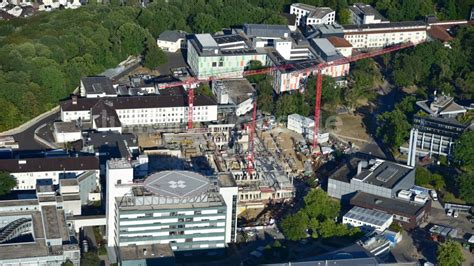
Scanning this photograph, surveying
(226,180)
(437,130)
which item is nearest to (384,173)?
(437,130)

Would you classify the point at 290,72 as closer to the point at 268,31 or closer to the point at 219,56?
the point at 219,56

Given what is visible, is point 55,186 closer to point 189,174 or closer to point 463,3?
point 189,174

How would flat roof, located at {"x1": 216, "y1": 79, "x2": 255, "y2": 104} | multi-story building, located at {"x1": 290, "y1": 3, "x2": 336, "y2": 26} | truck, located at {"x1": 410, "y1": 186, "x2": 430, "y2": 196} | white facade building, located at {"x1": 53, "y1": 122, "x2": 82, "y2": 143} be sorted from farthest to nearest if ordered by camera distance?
multi-story building, located at {"x1": 290, "y1": 3, "x2": 336, "y2": 26} < flat roof, located at {"x1": 216, "y1": 79, "x2": 255, "y2": 104} < white facade building, located at {"x1": 53, "y1": 122, "x2": 82, "y2": 143} < truck, located at {"x1": 410, "y1": 186, "x2": 430, "y2": 196}

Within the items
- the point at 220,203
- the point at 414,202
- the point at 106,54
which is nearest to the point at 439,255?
the point at 414,202

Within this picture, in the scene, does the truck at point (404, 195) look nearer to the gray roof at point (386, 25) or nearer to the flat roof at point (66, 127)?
the flat roof at point (66, 127)

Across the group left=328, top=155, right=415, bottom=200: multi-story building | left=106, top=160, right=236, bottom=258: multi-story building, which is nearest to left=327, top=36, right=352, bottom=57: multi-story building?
left=328, top=155, right=415, bottom=200: multi-story building

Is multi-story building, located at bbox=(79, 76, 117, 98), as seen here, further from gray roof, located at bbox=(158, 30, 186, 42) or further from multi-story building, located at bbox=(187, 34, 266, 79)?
gray roof, located at bbox=(158, 30, 186, 42)
